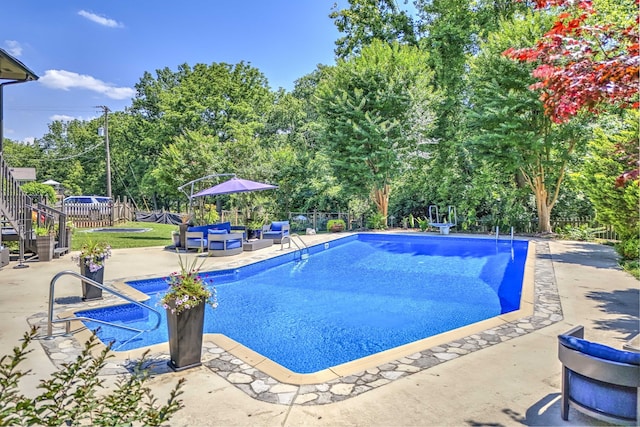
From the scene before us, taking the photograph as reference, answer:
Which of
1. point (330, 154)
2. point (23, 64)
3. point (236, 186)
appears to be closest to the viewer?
point (23, 64)

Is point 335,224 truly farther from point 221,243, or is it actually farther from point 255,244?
point 221,243

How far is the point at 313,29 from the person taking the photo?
21.7m

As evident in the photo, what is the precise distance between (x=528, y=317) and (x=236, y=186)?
9277 millimetres

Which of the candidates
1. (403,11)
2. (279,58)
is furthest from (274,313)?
(279,58)

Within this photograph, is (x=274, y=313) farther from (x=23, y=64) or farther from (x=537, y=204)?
(x=537, y=204)

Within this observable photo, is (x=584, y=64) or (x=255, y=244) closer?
(x=584, y=64)

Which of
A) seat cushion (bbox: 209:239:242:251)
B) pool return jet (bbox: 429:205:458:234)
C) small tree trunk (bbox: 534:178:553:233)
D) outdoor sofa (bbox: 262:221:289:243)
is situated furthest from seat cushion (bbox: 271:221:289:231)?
small tree trunk (bbox: 534:178:553:233)

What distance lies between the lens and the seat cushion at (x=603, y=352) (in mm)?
2486

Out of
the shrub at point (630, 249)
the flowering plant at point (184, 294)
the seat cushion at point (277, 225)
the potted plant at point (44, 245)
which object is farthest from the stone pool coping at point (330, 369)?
the seat cushion at point (277, 225)

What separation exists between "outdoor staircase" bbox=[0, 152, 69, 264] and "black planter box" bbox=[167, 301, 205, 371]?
23.9ft

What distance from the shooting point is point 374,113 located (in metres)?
16.9

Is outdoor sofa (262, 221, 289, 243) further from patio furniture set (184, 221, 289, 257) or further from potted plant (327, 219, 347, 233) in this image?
potted plant (327, 219, 347, 233)

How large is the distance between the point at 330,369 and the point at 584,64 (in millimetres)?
3381

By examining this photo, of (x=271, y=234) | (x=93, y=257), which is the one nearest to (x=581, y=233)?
(x=271, y=234)
